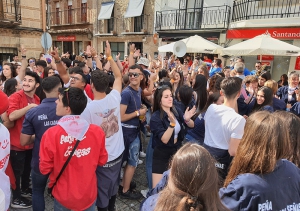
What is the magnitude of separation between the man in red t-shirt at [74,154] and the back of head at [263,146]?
1.33 metres

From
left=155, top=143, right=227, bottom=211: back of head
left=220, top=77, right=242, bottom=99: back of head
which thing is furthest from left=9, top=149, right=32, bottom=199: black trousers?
left=220, top=77, right=242, bottom=99: back of head

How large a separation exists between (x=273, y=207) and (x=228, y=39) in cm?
1434

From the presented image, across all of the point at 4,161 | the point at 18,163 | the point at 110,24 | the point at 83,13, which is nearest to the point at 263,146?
the point at 4,161

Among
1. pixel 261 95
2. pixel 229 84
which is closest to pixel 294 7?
pixel 261 95

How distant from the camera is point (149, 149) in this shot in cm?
356

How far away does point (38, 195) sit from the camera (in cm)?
259

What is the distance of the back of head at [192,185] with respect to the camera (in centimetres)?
114

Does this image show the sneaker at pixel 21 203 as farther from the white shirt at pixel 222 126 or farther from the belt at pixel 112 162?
the white shirt at pixel 222 126

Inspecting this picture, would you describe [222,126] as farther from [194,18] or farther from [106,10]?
[106,10]

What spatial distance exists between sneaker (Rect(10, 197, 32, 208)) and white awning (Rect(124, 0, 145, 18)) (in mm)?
17153

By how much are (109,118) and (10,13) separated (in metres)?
10.0

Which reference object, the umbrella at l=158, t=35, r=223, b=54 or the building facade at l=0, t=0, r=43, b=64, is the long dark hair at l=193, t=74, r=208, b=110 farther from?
the building facade at l=0, t=0, r=43, b=64

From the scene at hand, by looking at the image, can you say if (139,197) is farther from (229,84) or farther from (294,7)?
(294,7)

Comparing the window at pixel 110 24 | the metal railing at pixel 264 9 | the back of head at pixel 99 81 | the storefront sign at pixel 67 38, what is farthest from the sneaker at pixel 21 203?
the storefront sign at pixel 67 38
